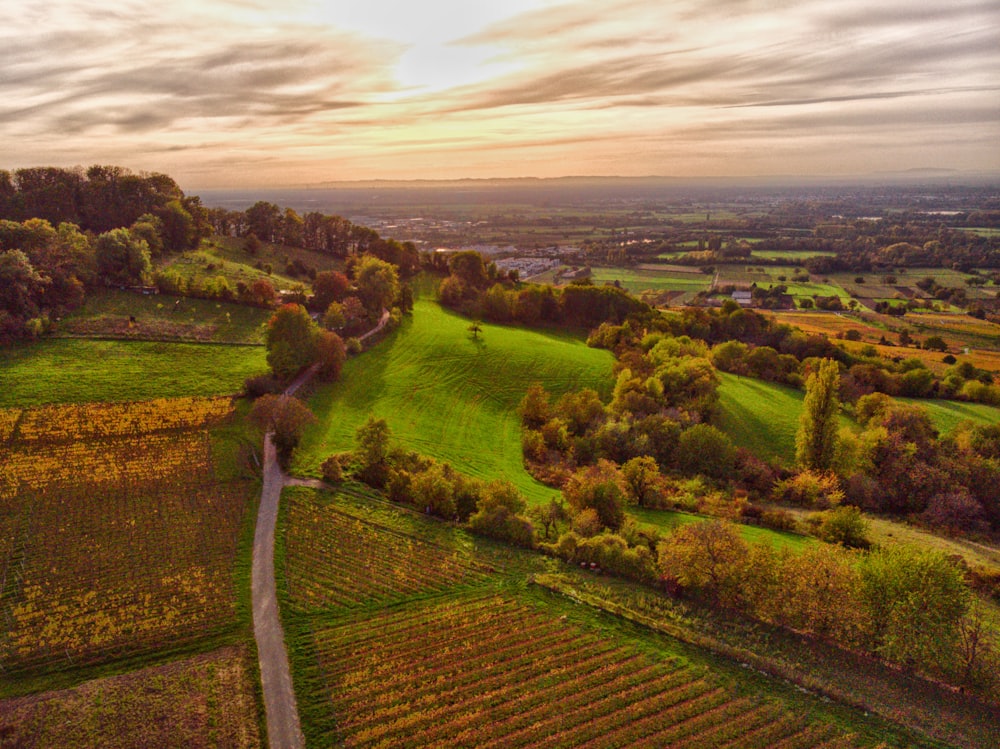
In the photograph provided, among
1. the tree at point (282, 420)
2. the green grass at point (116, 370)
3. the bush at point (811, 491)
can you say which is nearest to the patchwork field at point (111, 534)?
the green grass at point (116, 370)

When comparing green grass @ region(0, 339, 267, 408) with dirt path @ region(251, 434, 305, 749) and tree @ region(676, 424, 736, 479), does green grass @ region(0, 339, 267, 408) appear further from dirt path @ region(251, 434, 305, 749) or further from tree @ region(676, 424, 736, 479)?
tree @ region(676, 424, 736, 479)

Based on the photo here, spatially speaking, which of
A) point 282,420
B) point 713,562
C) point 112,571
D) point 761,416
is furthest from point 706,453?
point 112,571

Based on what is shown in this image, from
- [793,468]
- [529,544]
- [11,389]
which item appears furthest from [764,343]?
[11,389]

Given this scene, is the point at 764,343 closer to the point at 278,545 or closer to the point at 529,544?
the point at 529,544

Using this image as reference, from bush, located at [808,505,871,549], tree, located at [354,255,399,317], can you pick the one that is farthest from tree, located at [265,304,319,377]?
bush, located at [808,505,871,549]

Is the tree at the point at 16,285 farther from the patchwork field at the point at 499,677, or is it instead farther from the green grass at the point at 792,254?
the green grass at the point at 792,254

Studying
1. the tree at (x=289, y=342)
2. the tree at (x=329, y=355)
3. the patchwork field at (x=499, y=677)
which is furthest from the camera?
the tree at (x=329, y=355)

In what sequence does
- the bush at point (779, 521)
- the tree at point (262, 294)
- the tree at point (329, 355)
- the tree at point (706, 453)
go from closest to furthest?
the bush at point (779, 521)
the tree at point (706, 453)
the tree at point (329, 355)
the tree at point (262, 294)
